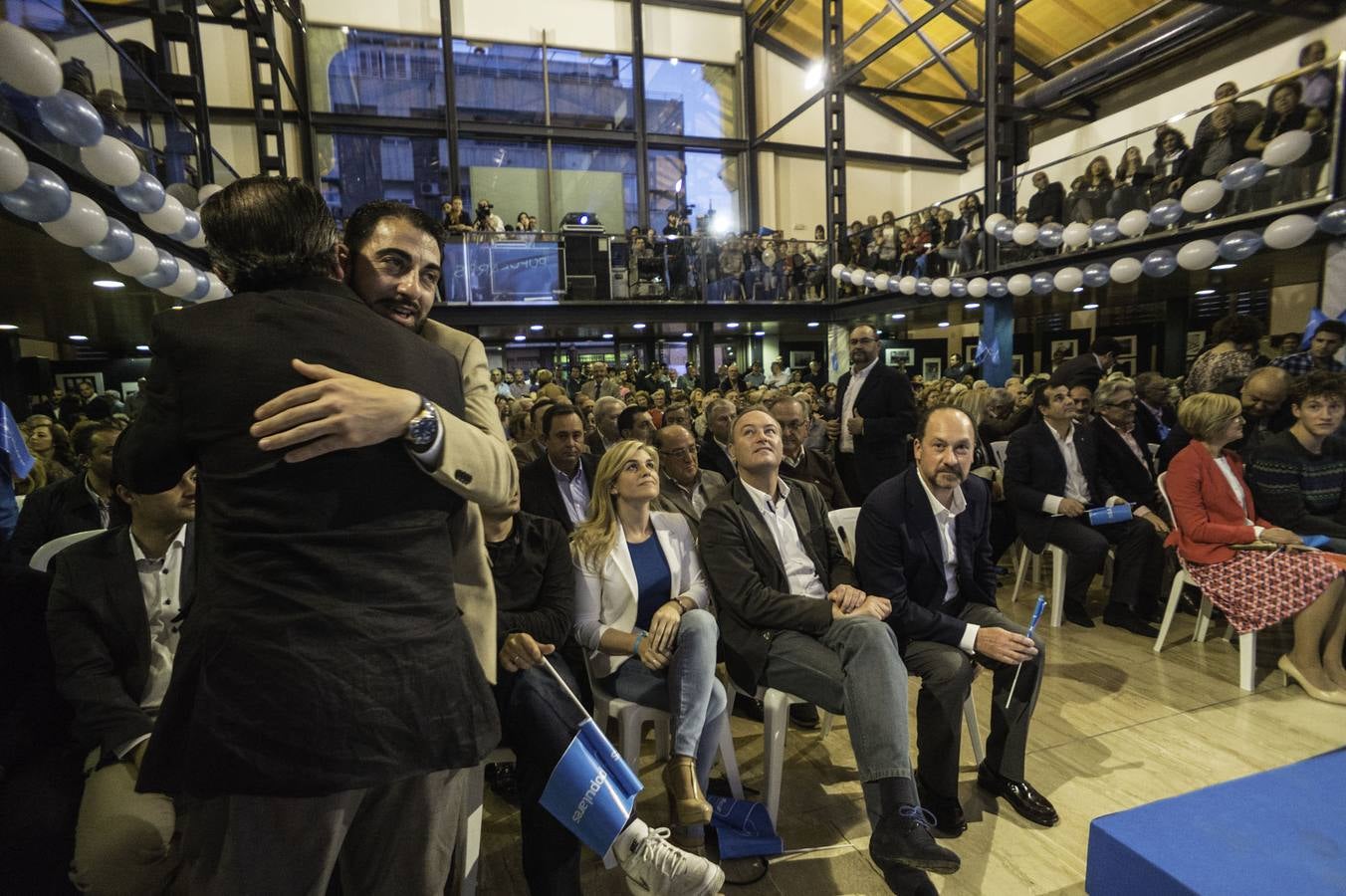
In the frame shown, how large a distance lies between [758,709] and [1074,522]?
7.09ft

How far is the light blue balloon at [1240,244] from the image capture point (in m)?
5.63

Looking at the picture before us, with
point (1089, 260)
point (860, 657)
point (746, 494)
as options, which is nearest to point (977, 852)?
point (860, 657)

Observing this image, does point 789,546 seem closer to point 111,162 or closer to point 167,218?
point 111,162

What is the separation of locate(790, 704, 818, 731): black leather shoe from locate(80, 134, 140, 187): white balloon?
4364 mm

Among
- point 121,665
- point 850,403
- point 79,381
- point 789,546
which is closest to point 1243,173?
point 850,403

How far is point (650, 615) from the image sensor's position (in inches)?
86.7

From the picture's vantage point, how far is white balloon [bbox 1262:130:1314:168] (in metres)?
5.35

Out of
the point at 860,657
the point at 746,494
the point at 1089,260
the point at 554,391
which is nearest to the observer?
the point at 860,657

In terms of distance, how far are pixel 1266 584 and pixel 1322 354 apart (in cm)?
218

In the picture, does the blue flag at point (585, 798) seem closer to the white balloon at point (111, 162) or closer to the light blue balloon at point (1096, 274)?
the white balloon at point (111, 162)

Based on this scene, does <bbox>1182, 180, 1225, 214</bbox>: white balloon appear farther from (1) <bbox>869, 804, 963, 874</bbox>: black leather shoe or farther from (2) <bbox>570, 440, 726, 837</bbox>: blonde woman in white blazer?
(1) <bbox>869, 804, 963, 874</bbox>: black leather shoe

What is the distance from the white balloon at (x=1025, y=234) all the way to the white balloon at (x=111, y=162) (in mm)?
8072

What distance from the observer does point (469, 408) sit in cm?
103

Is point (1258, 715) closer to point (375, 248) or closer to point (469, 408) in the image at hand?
point (469, 408)
